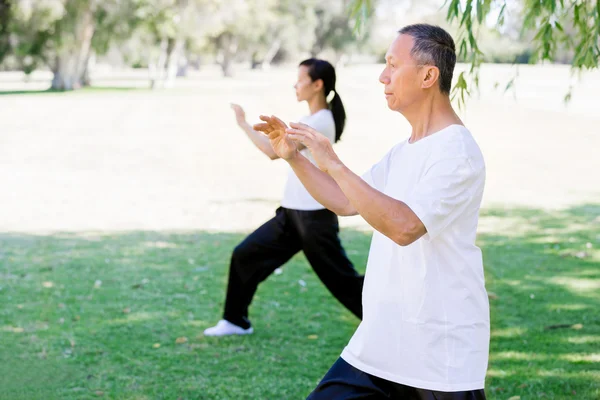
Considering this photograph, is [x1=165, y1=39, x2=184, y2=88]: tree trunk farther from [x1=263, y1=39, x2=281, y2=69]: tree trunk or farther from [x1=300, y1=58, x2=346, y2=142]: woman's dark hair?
[x1=300, y1=58, x2=346, y2=142]: woman's dark hair

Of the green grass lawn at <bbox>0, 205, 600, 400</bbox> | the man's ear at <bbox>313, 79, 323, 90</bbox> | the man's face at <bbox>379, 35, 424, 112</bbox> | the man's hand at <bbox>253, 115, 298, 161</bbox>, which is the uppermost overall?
the man's face at <bbox>379, 35, 424, 112</bbox>

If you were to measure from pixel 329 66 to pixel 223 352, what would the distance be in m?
2.24

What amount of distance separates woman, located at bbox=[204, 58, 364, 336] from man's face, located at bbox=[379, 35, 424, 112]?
8.79 ft

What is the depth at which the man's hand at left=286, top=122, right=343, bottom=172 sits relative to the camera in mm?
2541

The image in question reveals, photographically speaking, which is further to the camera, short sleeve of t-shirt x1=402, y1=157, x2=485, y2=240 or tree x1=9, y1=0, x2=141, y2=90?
tree x1=9, y1=0, x2=141, y2=90

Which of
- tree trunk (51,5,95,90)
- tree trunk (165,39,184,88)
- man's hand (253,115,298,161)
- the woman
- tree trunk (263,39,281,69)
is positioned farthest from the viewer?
tree trunk (263,39,281,69)

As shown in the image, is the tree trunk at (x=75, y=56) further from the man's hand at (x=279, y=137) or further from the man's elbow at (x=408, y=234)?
the man's elbow at (x=408, y=234)

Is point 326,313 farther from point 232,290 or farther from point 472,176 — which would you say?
point 472,176

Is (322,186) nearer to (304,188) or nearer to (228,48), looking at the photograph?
(304,188)

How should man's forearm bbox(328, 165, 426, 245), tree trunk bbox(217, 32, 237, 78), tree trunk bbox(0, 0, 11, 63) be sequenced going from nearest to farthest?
man's forearm bbox(328, 165, 426, 245), tree trunk bbox(0, 0, 11, 63), tree trunk bbox(217, 32, 237, 78)

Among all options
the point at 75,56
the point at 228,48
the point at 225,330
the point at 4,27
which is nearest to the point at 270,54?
the point at 228,48

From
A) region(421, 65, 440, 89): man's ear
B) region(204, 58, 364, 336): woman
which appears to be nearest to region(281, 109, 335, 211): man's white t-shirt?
region(204, 58, 364, 336): woman

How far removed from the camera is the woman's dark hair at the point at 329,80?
569cm

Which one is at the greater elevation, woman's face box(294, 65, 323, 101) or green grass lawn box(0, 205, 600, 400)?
woman's face box(294, 65, 323, 101)
